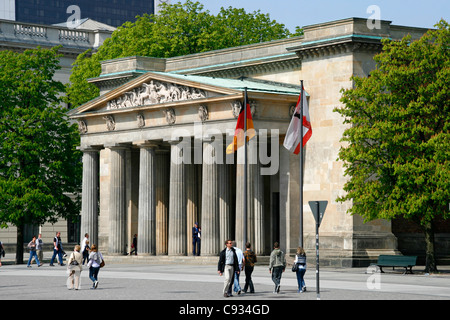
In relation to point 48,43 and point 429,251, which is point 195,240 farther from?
point 48,43

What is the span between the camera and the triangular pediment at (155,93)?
199 feet

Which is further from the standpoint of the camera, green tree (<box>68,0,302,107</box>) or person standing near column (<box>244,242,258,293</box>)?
green tree (<box>68,0,302,107</box>)

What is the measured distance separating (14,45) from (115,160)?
30589 mm

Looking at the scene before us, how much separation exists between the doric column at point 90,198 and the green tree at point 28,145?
2.34 m

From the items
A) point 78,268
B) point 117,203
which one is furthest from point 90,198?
point 78,268

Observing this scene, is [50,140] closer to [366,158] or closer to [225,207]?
[225,207]

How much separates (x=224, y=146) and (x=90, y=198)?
11039mm

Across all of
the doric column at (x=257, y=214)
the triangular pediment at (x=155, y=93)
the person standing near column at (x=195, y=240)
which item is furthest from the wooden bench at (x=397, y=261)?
the person standing near column at (x=195, y=240)

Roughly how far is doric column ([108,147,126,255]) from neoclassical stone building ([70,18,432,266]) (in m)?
0.07

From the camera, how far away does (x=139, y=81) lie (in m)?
65.4

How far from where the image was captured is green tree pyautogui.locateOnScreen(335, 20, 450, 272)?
4859 cm

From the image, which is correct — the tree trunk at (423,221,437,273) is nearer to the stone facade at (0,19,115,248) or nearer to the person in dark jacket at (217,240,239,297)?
the person in dark jacket at (217,240,239,297)

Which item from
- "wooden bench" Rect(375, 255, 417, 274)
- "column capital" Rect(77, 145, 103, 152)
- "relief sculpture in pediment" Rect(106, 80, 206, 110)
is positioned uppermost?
"relief sculpture in pediment" Rect(106, 80, 206, 110)

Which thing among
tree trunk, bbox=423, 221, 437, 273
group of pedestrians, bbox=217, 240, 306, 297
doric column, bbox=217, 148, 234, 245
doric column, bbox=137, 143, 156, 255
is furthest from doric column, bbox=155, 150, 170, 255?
group of pedestrians, bbox=217, 240, 306, 297
